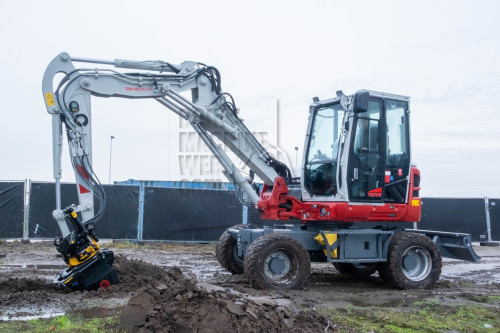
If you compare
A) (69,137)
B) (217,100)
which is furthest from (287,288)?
(69,137)

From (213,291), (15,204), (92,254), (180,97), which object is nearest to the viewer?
(213,291)

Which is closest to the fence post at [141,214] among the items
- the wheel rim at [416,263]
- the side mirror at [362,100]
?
the wheel rim at [416,263]

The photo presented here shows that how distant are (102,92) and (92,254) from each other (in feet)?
8.34

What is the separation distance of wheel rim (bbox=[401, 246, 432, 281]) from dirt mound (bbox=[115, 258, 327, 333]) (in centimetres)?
376

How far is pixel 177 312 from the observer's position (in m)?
5.16

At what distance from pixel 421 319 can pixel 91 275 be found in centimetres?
444

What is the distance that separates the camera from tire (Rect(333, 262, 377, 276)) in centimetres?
999

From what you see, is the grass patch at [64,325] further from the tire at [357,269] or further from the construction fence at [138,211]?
the construction fence at [138,211]

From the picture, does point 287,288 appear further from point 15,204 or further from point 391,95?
point 15,204

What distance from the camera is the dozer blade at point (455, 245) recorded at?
30.9 feet

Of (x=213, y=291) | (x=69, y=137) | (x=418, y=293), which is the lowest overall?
(x=418, y=293)

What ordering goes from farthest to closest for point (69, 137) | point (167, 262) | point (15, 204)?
point (15, 204) → point (167, 262) → point (69, 137)

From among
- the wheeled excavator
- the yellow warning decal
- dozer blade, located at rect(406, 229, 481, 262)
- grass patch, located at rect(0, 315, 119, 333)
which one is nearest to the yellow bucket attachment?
the wheeled excavator

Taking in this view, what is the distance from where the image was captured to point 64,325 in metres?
5.45
